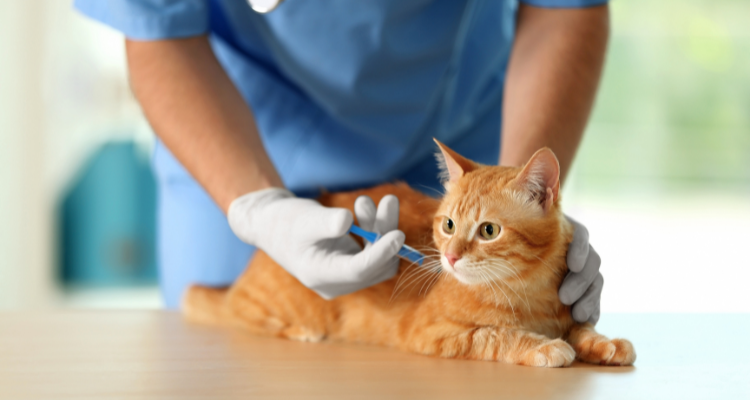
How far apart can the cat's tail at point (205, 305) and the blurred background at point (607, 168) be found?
225cm

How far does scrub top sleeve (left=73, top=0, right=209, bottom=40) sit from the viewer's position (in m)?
1.32

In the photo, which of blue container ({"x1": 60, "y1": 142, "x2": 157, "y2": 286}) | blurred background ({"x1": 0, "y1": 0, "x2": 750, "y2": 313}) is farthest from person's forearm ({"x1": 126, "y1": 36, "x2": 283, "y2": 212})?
blue container ({"x1": 60, "y1": 142, "x2": 157, "y2": 286})

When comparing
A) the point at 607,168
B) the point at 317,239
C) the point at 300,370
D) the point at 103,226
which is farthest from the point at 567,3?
the point at 607,168

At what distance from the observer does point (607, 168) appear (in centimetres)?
448

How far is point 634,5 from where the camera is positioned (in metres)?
4.36

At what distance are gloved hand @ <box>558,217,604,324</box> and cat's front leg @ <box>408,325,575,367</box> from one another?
0.10 metres

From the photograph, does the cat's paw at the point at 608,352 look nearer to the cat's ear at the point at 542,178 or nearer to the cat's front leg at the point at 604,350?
the cat's front leg at the point at 604,350

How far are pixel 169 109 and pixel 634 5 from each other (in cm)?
398

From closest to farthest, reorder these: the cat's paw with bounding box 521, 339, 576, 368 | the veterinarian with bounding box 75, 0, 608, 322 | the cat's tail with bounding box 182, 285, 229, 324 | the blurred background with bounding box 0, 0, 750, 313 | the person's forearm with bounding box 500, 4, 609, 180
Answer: the cat's paw with bounding box 521, 339, 576, 368, the veterinarian with bounding box 75, 0, 608, 322, the person's forearm with bounding box 500, 4, 609, 180, the cat's tail with bounding box 182, 285, 229, 324, the blurred background with bounding box 0, 0, 750, 313

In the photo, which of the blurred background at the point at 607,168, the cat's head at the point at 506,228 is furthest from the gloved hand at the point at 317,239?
the blurred background at the point at 607,168

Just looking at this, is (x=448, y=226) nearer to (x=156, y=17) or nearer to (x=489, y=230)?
(x=489, y=230)

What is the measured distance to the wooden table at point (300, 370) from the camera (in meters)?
0.75

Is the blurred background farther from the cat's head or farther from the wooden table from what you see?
the cat's head

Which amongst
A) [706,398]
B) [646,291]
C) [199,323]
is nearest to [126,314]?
[199,323]
